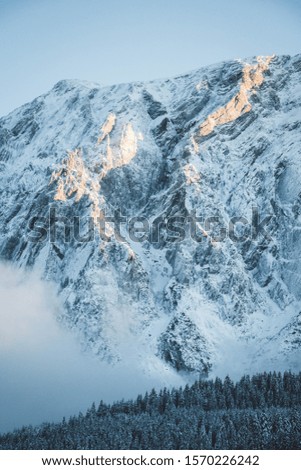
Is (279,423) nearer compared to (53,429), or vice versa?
(279,423)
